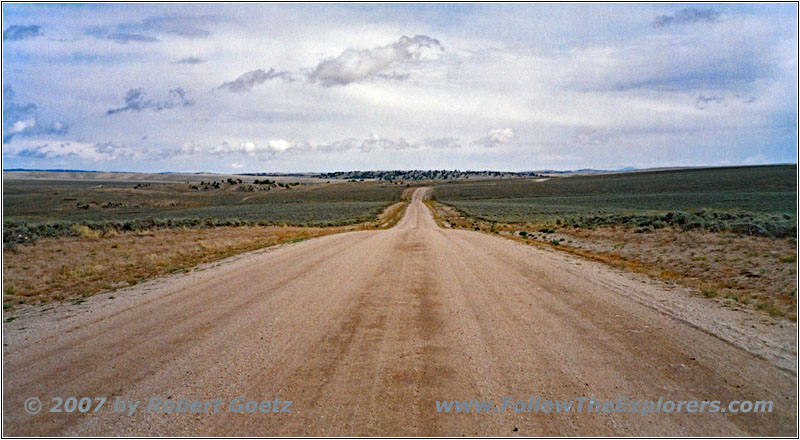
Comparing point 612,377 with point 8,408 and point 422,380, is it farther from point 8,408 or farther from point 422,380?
point 8,408

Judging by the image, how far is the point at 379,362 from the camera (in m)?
5.93

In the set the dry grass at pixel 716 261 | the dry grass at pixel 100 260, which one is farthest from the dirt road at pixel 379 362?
the dry grass at pixel 100 260

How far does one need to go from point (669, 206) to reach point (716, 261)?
55.6 meters

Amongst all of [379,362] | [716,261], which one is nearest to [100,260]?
[379,362]

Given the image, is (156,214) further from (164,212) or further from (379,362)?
(379,362)

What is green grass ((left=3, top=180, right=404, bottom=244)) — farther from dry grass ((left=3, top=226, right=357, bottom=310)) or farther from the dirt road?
the dirt road

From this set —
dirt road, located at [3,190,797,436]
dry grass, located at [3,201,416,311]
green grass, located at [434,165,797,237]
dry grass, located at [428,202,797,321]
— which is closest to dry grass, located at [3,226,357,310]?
dry grass, located at [3,201,416,311]

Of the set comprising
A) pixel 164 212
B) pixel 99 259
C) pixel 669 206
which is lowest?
pixel 669 206

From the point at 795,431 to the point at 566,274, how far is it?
27.3ft

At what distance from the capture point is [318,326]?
7594 mm

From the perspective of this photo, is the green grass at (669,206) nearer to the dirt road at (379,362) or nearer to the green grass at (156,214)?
the dirt road at (379,362)

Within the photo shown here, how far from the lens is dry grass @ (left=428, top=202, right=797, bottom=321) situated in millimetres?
9699

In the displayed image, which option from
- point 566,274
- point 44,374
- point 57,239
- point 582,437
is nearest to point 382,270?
point 566,274

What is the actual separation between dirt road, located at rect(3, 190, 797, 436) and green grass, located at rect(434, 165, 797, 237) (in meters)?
13.1
